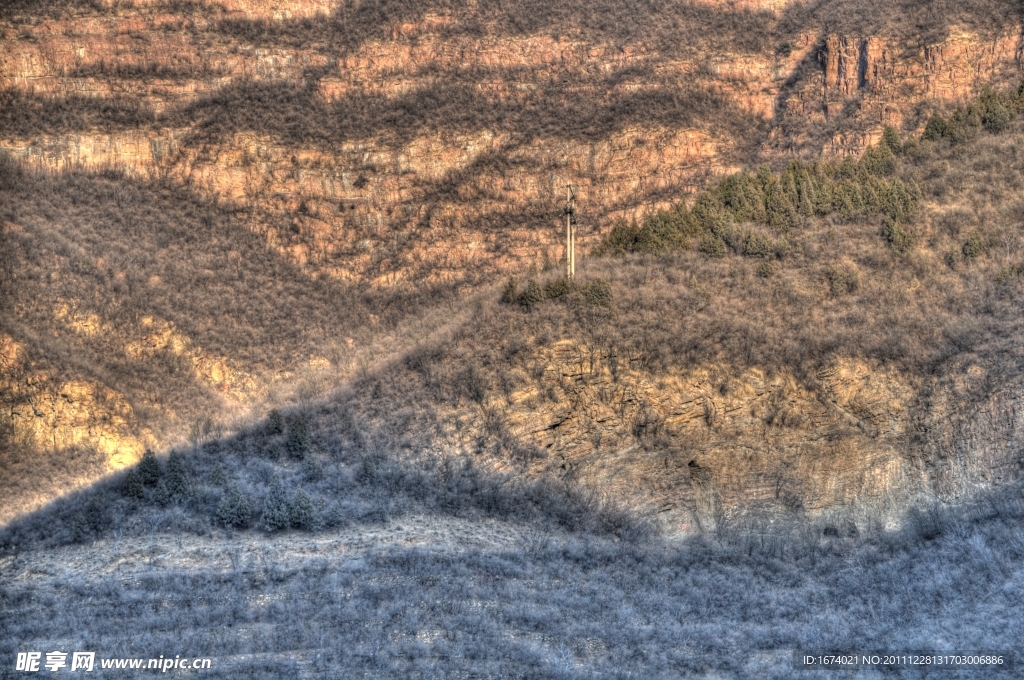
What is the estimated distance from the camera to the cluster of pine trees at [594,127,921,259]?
36906 millimetres

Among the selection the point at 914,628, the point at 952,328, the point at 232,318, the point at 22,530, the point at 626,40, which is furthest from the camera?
the point at 626,40

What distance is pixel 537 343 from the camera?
33188mm

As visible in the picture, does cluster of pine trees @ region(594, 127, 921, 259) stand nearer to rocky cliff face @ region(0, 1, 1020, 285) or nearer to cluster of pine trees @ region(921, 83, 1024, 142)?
cluster of pine trees @ region(921, 83, 1024, 142)

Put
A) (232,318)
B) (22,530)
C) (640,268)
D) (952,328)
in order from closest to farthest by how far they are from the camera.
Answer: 1. (22,530)
2. (952,328)
3. (640,268)
4. (232,318)

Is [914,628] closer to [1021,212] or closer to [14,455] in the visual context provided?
[1021,212]

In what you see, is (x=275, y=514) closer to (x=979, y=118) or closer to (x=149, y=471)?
(x=149, y=471)

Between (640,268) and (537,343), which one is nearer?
(537,343)

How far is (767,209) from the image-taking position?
3800 centimetres

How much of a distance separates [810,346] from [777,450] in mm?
3040

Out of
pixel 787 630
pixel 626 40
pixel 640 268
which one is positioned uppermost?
pixel 626 40

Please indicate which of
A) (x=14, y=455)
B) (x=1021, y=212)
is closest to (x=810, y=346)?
(x=1021, y=212)

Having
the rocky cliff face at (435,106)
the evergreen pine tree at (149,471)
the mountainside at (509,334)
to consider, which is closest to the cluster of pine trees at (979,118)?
the mountainside at (509,334)

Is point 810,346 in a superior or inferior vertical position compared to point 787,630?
superior

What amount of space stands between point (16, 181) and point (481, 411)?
18162 mm
